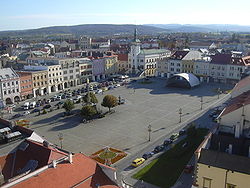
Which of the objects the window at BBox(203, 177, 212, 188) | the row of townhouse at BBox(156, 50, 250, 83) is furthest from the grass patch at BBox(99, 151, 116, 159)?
the row of townhouse at BBox(156, 50, 250, 83)

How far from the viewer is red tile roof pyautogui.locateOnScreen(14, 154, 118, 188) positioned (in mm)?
23978

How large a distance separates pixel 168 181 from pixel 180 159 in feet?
21.0

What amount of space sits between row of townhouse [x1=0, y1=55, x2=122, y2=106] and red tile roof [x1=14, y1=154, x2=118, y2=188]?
54.5 meters

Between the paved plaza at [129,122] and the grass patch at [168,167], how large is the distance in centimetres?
563

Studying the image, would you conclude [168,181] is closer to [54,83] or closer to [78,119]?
[78,119]

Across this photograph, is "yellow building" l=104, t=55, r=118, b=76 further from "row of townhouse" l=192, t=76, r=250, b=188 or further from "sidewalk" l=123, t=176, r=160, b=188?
"row of townhouse" l=192, t=76, r=250, b=188

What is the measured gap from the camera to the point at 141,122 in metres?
58.8

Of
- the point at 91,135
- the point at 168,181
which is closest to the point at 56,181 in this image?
the point at 168,181

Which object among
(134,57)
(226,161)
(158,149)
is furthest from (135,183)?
(134,57)

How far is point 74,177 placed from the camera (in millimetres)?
25453

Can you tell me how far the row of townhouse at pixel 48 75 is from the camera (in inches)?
3051

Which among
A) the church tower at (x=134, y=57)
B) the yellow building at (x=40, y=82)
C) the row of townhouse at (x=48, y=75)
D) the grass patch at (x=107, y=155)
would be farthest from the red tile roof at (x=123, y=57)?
the grass patch at (x=107, y=155)

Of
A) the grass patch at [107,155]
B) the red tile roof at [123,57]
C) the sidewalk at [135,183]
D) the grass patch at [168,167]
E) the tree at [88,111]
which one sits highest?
the red tile roof at [123,57]

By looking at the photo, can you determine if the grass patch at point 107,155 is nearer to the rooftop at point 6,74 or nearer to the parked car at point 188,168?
the parked car at point 188,168
